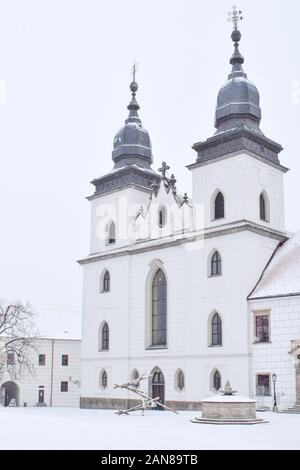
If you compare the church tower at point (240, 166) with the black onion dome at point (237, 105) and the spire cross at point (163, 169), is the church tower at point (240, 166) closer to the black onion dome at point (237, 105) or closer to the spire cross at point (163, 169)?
the black onion dome at point (237, 105)

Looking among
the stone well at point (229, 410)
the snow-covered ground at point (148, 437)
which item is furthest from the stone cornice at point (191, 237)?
the snow-covered ground at point (148, 437)

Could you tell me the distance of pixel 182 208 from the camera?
4228cm

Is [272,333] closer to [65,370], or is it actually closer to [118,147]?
[118,147]

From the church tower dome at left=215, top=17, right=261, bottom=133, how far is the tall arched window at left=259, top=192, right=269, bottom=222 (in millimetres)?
4170

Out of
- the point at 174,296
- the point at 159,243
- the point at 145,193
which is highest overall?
the point at 145,193

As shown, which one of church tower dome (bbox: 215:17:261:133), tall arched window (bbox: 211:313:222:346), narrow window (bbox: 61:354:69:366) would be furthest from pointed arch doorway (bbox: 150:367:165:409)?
narrow window (bbox: 61:354:69:366)

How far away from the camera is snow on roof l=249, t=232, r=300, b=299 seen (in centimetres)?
3550

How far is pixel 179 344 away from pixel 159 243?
21.2 ft

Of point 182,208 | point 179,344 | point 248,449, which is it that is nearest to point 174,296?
point 179,344

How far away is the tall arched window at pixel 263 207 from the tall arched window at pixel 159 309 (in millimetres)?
7268

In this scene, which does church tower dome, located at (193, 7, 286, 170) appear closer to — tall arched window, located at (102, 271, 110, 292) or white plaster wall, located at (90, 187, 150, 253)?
white plaster wall, located at (90, 187, 150, 253)

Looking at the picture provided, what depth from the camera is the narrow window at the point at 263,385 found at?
34.8 metres

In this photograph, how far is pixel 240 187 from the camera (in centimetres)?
3878
